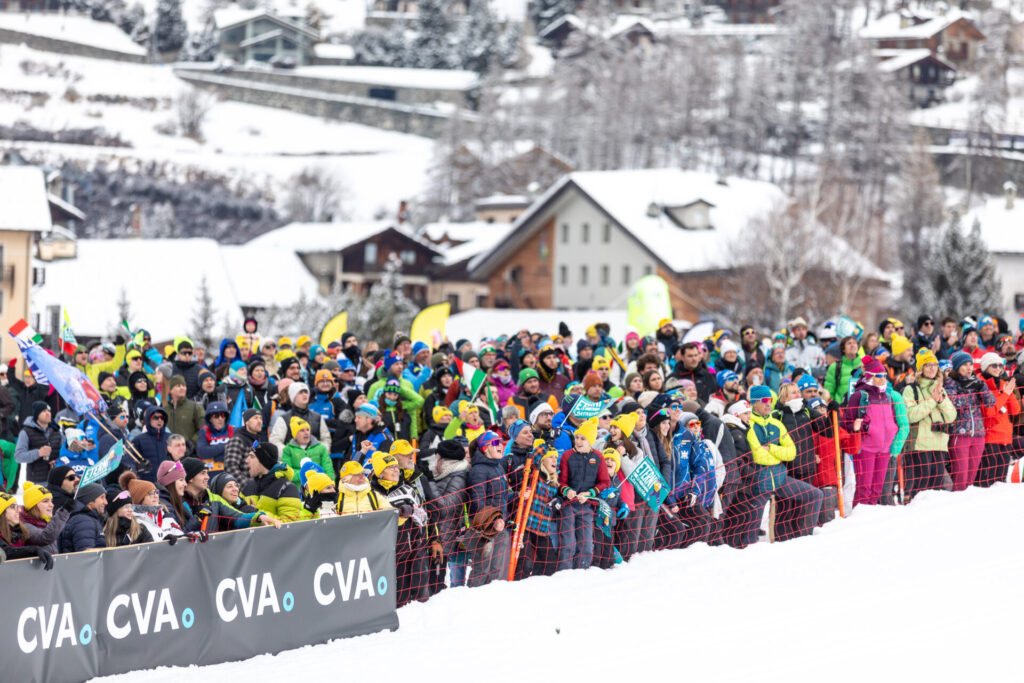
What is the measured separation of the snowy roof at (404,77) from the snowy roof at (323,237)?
156 ft

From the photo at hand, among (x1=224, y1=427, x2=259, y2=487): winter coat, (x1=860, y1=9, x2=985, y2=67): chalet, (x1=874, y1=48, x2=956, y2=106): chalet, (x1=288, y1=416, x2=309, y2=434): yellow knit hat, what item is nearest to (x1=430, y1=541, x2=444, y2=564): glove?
(x1=288, y1=416, x2=309, y2=434): yellow knit hat

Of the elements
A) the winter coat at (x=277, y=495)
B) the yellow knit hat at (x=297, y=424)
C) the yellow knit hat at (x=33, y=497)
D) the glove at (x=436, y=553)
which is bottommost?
the glove at (x=436, y=553)

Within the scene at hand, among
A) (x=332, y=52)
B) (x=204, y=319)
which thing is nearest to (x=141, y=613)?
(x=204, y=319)

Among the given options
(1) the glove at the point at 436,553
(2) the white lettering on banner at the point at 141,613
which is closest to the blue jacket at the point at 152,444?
(1) the glove at the point at 436,553

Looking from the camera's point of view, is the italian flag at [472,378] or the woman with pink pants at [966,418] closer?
the woman with pink pants at [966,418]

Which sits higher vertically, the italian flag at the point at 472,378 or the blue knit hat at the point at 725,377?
the blue knit hat at the point at 725,377

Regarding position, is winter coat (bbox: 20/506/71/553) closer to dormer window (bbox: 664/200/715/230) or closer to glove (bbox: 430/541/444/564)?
glove (bbox: 430/541/444/564)

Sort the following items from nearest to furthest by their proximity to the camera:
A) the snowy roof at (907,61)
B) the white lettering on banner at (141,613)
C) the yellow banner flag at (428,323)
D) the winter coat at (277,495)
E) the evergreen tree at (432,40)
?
the white lettering on banner at (141,613) < the winter coat at (277,495) < the yellow banner flag at (428,323) < the snowy roof at (907,61) < the evergreen tree at (432,40)

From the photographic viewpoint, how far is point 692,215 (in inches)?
2224

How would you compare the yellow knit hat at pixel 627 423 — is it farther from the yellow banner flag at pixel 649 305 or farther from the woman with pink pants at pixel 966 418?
the yellow banner flag at pixel 649 305

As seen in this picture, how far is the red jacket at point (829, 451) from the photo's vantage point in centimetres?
1213

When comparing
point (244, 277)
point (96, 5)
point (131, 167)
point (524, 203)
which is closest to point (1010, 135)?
point (524, 203)

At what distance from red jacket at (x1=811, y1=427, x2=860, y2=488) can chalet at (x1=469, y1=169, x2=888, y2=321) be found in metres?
39.8

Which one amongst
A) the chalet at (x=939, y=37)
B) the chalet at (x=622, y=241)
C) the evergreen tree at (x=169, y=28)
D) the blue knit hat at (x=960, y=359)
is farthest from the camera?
the evergreen tree at (x=169, y=28)
